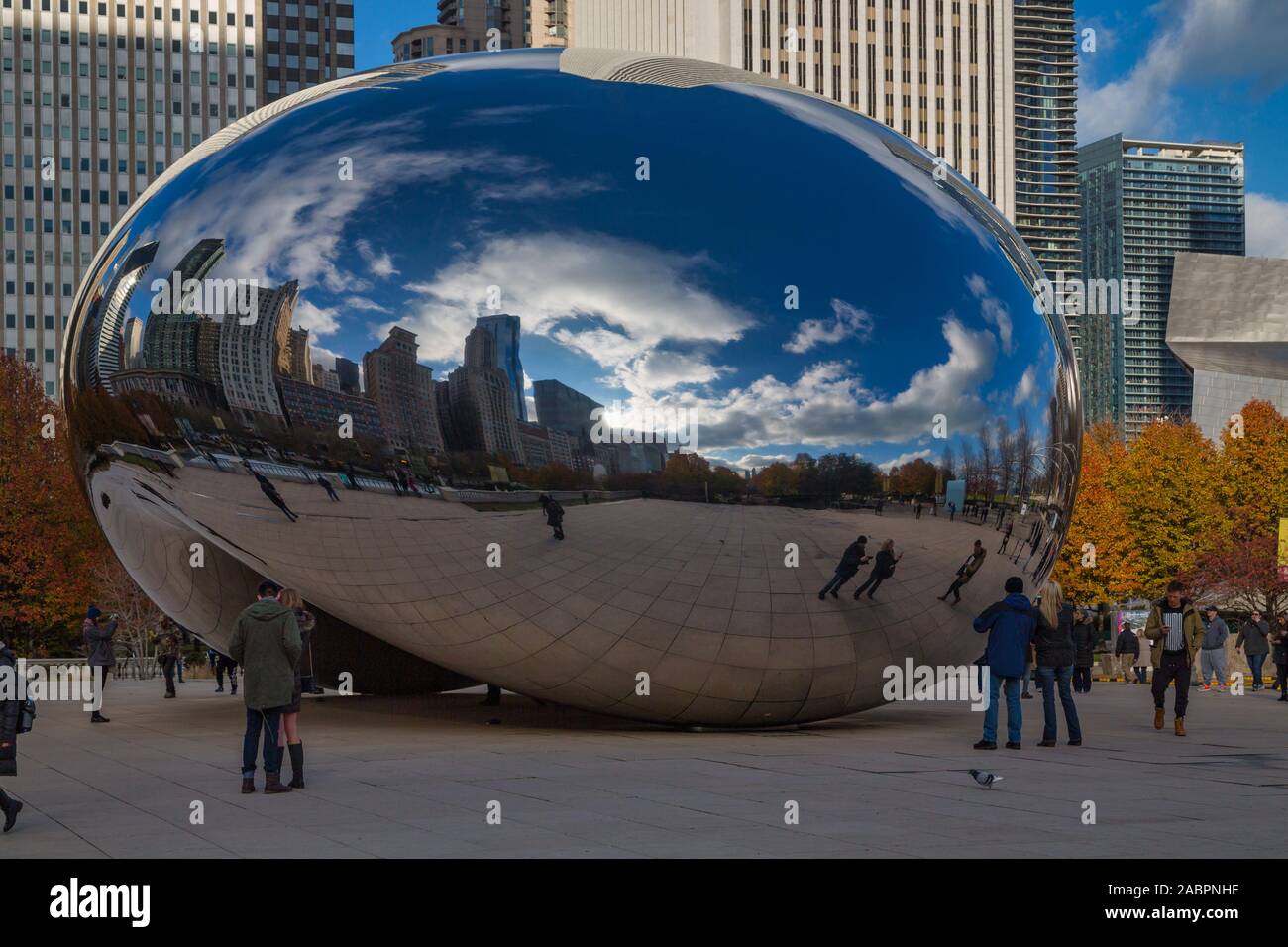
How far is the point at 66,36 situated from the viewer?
129 meters

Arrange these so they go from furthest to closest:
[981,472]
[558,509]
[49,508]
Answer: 1. [49,508]
2. [981,472]
3. [558,509]

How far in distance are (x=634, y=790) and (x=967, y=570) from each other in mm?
4399

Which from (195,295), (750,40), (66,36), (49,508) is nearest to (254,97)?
(66,36)

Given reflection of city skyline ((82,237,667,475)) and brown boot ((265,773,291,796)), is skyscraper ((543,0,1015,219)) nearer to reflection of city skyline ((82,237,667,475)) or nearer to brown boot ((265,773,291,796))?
reflection of city skyline ((82,237,667,475))

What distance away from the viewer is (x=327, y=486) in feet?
42.2

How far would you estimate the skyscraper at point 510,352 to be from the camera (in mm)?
12141

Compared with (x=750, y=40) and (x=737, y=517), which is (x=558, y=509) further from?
(x=750, y=40)

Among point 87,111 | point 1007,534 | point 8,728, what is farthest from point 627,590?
point 87,111

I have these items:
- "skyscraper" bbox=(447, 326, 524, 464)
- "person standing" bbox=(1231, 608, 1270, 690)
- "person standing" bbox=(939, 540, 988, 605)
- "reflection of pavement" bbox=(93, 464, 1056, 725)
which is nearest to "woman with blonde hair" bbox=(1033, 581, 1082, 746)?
"reflection of pavement" bbox=(93, 464, 1056, 725)

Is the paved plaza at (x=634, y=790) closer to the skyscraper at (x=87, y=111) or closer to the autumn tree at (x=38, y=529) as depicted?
the autumn tree at (x=38, y=529)

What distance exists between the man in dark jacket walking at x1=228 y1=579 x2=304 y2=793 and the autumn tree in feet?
103

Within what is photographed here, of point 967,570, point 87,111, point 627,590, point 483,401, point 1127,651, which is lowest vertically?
point 1127,651

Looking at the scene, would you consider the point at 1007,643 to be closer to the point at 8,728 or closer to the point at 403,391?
the point at 403,391

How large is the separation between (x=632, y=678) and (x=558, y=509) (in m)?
1.82
